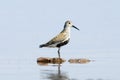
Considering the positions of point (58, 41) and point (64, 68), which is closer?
point (64, 68)

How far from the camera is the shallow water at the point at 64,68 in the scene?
68.1 ft

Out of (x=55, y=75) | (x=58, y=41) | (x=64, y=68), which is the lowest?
(x=55, y=75)

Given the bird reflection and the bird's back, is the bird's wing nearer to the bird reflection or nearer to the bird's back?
the bird's back

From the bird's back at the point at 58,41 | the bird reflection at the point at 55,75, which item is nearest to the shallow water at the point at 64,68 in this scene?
the bird reflection at the point at 55,75

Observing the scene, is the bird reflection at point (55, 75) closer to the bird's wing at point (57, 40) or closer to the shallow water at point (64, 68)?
the shallow water at point (64, 68)

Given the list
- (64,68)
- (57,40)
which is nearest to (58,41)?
(57,40)

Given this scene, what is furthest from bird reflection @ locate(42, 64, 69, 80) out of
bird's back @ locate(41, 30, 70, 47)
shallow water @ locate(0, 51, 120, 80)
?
bird's back @ locate(41, 30, 70, 47)

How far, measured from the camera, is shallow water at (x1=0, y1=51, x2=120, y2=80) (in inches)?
818

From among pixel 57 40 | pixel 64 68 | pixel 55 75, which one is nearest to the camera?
pixel 55 75

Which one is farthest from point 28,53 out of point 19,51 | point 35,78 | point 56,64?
point 35,78

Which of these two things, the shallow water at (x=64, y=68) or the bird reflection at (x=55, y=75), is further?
the shallow water at (x=64, y=68)

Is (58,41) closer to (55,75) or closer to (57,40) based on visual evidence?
(57,40)

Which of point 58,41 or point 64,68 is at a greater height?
point 58,41

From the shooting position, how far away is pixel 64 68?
22750 millimetres
